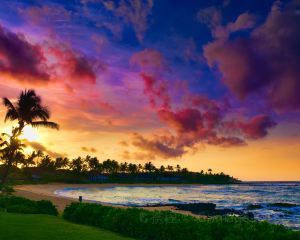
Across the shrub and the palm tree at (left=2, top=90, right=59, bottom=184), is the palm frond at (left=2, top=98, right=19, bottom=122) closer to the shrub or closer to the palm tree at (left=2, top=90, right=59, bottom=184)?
the palm tree at (left=2, top=90, right=59, bottom=184)

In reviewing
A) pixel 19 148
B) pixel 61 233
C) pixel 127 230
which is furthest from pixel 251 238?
pixel 19 148

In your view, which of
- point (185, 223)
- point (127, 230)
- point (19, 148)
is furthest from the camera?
point (19, 148)

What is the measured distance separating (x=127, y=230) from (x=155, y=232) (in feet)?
7.17

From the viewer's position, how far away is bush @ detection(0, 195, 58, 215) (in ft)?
75.3

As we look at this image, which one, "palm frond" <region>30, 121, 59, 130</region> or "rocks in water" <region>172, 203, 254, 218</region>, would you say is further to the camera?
"rocks in water" <region>172, 203, 254, 218</region>

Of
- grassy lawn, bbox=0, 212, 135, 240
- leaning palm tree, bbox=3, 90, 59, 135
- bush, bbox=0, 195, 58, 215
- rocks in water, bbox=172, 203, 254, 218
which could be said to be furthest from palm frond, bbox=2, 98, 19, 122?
rocks in water, bbox=172, 203, 254, 218

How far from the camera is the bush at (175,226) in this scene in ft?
39.9

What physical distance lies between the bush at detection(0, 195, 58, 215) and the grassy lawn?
3.81 metres

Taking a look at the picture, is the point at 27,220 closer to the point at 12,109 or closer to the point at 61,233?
the point at 61,233

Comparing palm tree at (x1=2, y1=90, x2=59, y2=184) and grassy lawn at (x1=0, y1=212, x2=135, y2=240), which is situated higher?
palm tree at (x1=2, y1=90, x2=59, y2=184)

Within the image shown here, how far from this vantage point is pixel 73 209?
2202cm

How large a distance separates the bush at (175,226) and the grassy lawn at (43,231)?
80 cm

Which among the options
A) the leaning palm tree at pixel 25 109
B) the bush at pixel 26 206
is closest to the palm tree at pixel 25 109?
the leaning palm tree at pixel 25 109

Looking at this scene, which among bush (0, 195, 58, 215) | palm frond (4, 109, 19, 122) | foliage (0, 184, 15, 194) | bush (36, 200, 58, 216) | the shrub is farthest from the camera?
palm frond (4, 109, 19, 122)
